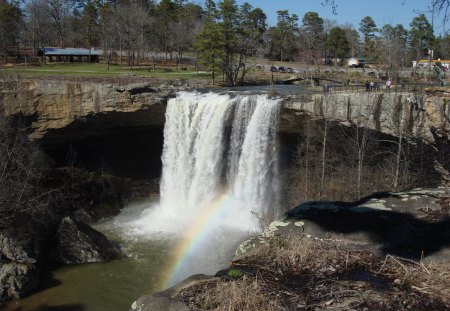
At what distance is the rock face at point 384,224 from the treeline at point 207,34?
28567mm

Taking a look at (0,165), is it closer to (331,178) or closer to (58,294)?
(58,294)

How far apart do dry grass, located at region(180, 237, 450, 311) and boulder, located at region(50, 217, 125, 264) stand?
39.0 feet

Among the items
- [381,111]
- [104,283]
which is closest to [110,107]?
[104,283]

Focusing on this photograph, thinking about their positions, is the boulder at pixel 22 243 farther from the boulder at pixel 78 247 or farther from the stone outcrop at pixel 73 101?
the stone outcrop at pixel 73 101

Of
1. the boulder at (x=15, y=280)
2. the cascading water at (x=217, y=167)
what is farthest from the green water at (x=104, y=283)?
the cascading water at (x=217, y=167)

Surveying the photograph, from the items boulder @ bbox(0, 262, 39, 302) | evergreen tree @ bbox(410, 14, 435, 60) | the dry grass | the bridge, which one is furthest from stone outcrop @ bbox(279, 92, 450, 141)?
evergreen tree @ bbox(410, 14, 435, 60)

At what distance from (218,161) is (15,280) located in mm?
11012

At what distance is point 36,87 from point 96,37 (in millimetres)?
41633

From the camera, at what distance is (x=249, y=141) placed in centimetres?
2102

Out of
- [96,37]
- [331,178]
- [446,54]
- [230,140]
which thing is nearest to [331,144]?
[331,178]

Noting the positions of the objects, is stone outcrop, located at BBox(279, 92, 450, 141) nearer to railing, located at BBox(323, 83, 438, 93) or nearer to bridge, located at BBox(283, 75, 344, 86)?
railing, located at BBox(323, 83, 438, 93)

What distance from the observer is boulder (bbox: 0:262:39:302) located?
1370cm

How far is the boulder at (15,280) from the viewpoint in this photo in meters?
13.7

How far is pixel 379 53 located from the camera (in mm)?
51844
